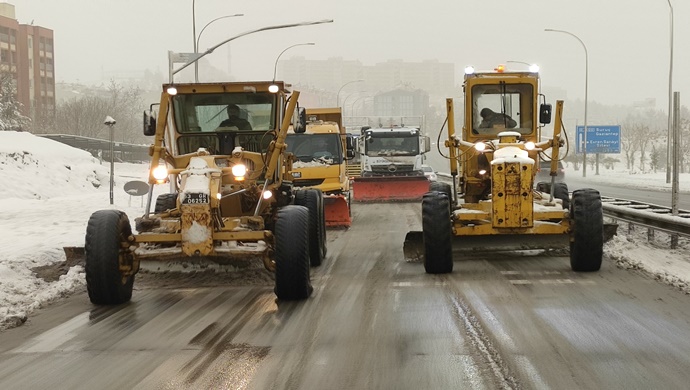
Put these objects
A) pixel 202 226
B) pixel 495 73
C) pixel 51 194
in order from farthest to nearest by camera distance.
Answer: pixel 51 194 < pixel 495 73 < pixel 202 226

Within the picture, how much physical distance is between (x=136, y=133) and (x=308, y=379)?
281ft

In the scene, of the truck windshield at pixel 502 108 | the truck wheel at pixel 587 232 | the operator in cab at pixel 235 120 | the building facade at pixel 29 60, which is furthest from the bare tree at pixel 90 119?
the truck wheel at pixel 587 232

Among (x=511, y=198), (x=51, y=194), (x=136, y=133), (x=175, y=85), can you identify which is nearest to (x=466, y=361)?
(x=511, y=198)

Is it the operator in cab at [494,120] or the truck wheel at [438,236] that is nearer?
the truck wheel at [438,236]

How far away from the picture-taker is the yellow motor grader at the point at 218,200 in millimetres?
8805

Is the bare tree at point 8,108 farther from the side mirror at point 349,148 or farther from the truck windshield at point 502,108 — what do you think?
the truck windshield at point 502,108

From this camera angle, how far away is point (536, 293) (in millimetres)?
9164

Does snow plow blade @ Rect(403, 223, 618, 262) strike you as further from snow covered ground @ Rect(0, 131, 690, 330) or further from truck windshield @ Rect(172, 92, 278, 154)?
truck windshield @ Rect(172, 92, 278, 154)

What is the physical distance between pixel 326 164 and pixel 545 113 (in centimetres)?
783

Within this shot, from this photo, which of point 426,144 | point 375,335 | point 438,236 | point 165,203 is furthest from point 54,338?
point 426,144

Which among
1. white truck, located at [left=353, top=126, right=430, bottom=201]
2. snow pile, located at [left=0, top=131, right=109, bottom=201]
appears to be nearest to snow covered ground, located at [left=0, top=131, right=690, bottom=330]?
snow pile, located at [left=0, top=131, right=109, bottom=201]

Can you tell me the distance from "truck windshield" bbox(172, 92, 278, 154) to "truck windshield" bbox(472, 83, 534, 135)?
4.21 m

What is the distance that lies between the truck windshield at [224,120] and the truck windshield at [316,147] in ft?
29.2

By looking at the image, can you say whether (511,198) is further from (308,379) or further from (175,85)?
(308,379)
